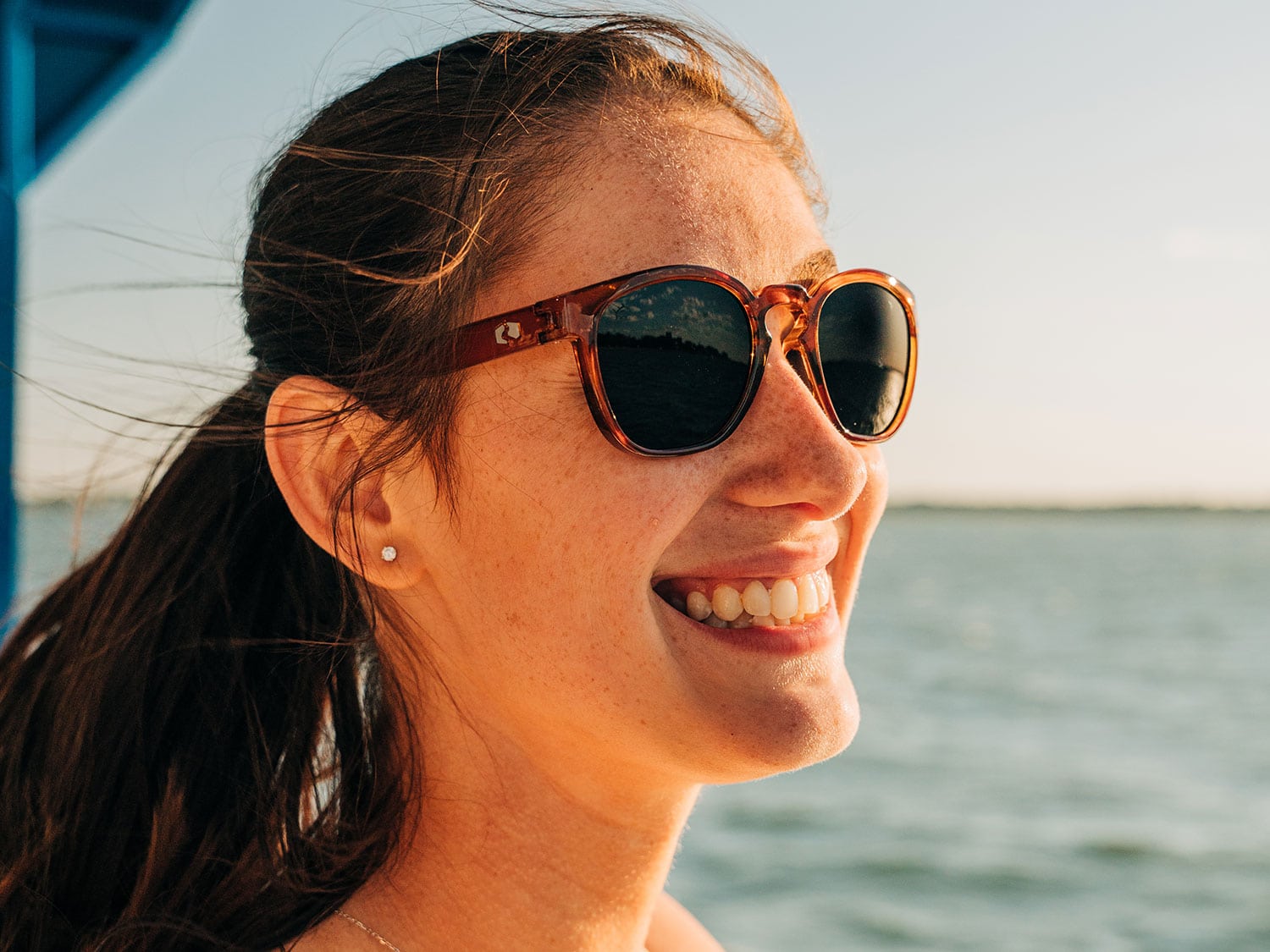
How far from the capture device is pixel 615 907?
5.65ft

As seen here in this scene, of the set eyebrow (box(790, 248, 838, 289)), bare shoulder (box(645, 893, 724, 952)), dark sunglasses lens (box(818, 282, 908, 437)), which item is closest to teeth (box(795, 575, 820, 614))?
dark sunglasses lens (box(818, 282, 908, 437))

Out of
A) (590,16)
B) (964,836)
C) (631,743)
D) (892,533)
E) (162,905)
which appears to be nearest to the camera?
(631,743)

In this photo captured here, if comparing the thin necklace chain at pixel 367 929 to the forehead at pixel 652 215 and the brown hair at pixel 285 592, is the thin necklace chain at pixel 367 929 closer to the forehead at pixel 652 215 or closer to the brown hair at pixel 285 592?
the brown hair at pixel 285 592

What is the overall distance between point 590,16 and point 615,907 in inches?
50.7

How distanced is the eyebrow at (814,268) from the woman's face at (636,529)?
3 centimetres

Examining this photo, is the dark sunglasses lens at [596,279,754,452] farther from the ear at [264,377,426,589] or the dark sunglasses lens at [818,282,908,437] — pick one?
the ear at [264,377,426,589]

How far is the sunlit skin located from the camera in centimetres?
150

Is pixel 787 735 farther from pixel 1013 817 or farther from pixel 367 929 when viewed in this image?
pixel 1013 817

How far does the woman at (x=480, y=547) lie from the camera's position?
1.51 m

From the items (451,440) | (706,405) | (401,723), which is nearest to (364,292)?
(451,440)

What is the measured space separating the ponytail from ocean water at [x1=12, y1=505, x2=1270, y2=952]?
30 cm

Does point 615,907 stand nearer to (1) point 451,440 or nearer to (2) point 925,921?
(1) point 451,440

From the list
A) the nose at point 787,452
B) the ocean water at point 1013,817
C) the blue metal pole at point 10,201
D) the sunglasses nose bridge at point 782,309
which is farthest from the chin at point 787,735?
the ocean water at point 1013,817

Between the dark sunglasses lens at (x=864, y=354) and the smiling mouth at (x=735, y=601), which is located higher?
the dark sunglasses lens at (x=864, y=354)
